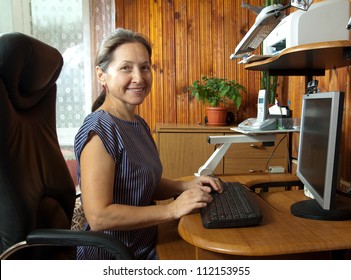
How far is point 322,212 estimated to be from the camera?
3.14 ft

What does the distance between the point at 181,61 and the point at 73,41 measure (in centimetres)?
89

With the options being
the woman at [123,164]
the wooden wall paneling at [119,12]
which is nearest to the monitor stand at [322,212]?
the woman at [123,164]

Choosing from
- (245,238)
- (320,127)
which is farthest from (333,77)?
(245,238)

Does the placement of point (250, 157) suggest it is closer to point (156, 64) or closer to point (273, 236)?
point (156, 64)

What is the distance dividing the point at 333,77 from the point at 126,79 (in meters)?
1.14

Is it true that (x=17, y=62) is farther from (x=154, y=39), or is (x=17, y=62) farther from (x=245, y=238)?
(x=154, y=39)

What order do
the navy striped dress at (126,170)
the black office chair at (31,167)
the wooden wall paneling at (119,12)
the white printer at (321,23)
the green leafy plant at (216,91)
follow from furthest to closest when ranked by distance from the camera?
the wooden wall paneling at (119,12), the green leafy plant at (216,91), the white printer at (321,23), the navy striped dress at (126,170), the black office chair at (31,167)

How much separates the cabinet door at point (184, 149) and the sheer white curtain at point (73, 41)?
2.60ft

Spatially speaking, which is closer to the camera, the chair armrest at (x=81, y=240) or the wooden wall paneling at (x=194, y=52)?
the chair armrest at (x=81, y=240)

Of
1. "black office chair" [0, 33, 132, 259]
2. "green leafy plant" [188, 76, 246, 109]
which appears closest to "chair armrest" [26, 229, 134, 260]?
"black office chair" [0, 33, 132, 259]

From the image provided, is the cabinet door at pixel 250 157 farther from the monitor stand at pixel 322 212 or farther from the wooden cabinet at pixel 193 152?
the monitor stand at pixel 322 212

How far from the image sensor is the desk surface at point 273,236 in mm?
755
